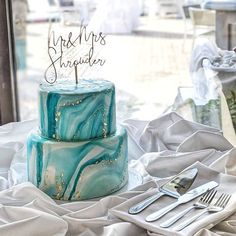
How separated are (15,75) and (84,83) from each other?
0.69m

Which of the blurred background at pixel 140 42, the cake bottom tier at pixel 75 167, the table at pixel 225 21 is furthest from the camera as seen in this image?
the blurred background at pixel 140 42

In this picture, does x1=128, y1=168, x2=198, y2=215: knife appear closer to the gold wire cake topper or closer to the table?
the gold wire cake topper

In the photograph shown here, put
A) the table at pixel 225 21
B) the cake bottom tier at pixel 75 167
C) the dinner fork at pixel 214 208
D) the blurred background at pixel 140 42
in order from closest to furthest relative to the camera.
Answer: the dinner fork at pixel 214 208, the cake bottom tier at pixel 75 167, the table at pixel 225 21, the blurred background at pixel 140 42

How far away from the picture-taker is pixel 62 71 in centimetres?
80

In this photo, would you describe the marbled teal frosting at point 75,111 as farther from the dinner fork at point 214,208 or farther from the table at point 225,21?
the table at point 225,21

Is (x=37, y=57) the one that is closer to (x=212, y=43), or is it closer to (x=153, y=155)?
(x=212, y=43)

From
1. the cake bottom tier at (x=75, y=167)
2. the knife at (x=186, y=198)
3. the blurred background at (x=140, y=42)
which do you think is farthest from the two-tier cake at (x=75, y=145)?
the blurred background at (x=140, y=42)

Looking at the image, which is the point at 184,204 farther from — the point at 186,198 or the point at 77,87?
the point at 77,87

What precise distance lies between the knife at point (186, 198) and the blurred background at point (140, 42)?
0.97 metres

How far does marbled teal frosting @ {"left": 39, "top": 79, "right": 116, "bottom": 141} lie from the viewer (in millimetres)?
728

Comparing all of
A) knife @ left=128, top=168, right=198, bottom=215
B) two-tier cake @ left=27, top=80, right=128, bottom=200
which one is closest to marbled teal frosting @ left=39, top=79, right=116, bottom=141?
two-tier cake @ left=27, top=80, right=128, bottom=200

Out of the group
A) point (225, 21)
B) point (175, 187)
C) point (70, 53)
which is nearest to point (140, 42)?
point (225, 21)

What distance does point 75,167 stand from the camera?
0.73 meters

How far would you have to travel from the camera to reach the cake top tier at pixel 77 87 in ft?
2.41
